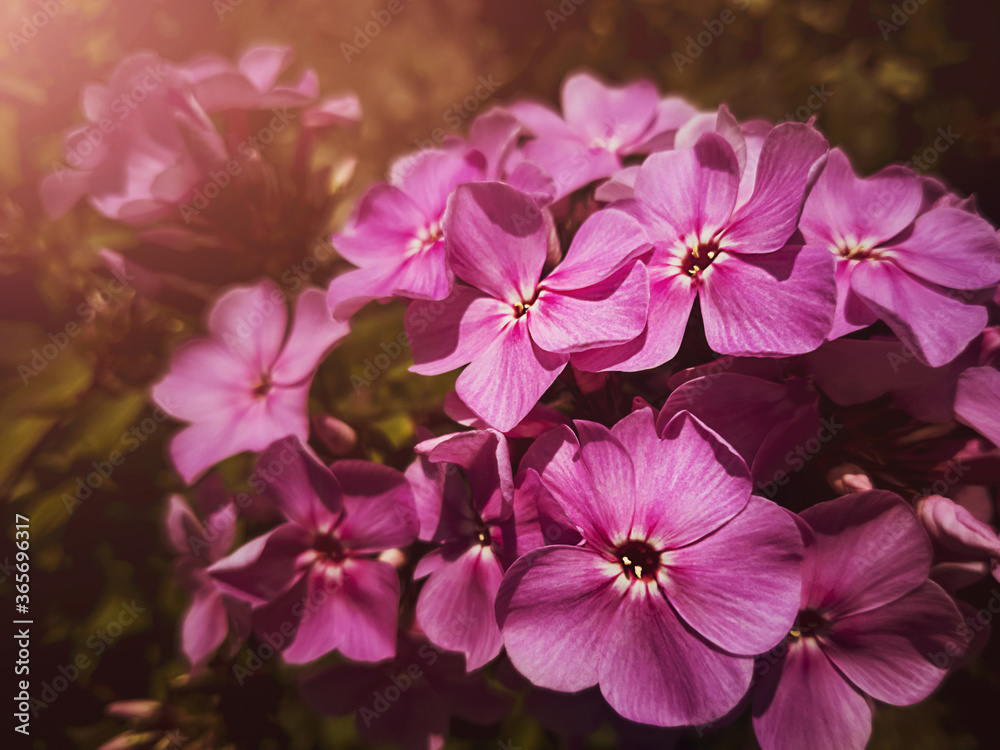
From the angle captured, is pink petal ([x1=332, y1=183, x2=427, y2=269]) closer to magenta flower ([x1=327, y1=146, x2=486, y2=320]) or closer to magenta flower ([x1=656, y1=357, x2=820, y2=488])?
magenta flower ([x1=327, y1=146, x2=486, y2=320])

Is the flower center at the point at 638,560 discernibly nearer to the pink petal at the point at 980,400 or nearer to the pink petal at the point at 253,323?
the pink petal at the point at 980,400

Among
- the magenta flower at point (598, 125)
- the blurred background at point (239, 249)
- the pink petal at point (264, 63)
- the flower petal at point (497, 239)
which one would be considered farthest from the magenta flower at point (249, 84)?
the flower petal at point (497, 239)

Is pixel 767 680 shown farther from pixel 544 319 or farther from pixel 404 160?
pixel 404 160

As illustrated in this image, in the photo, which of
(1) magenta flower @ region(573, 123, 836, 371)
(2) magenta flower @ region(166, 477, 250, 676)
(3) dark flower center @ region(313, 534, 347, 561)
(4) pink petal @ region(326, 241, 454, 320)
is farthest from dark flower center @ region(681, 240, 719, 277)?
(2) magenta flower @ region(166, 477, 250, 676)

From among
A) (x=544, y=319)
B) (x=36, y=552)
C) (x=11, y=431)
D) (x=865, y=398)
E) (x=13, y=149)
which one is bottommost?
(x=36, y=552)

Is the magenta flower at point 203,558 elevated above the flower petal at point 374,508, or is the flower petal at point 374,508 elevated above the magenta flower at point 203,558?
the flower petal at point 374,508

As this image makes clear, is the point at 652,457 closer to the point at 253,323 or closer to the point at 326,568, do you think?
the point at 326,568

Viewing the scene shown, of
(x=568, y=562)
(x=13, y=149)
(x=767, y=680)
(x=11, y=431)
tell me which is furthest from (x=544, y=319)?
(x=13, y=149)

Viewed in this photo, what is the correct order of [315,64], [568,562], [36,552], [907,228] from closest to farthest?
[568,562], [907,228], [36,552], [315,64]
